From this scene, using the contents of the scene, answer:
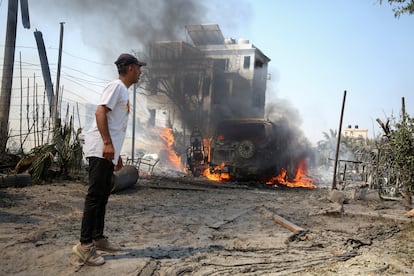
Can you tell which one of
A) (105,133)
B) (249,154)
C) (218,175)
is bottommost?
(218,175)

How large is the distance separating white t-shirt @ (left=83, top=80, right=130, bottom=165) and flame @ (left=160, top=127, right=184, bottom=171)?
22.1m

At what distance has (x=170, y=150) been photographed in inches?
1028

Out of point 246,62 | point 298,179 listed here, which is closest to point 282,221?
point 298,179

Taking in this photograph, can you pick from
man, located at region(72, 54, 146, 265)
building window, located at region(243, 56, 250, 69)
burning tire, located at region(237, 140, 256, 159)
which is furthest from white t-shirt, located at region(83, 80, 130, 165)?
building window, located at region(243, 56, 250, 69)

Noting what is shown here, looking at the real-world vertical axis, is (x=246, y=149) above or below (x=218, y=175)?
above

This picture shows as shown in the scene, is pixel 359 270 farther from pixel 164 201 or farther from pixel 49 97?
pixel 49 97

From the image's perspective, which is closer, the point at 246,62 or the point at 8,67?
the point at 8,67

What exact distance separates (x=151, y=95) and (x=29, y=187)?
70.3ft

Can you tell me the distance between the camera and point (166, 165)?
26.0m

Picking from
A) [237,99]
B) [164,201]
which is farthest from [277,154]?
[237,99]

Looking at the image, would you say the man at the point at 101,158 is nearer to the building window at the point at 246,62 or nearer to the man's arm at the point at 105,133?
the man's arm at the point at 105,133

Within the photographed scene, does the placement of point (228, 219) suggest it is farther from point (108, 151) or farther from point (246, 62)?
point (246, 62)

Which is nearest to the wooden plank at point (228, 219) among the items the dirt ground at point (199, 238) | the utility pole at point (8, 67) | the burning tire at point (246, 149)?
the dirt ground at point (199, 238)

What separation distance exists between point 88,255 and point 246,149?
11.1 meters
